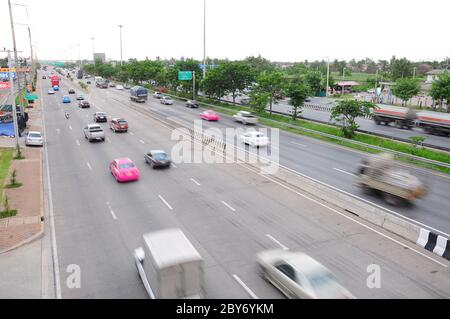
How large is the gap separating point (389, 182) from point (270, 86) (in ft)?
118

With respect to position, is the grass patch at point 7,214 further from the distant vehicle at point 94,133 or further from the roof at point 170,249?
the distant vehicle at point 94,133

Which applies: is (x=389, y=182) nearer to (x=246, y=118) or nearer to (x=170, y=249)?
(x=170, y=249)

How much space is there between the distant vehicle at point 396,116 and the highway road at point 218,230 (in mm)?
22775

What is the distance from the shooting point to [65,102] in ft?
247

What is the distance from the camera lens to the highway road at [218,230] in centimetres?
1416

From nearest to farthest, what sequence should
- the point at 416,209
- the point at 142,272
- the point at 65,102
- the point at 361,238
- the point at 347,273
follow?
1. the point at 142,272
2. the point at 347,273
3. the point at 361,238
4. the point at 416,209
5. the point at 65,102

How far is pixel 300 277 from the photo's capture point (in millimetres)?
12453

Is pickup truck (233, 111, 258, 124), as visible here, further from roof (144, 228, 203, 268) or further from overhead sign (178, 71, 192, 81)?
roof (144, 228, 203, 268)

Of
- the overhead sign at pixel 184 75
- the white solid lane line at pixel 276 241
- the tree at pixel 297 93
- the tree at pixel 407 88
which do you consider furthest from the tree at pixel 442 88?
the white solid lane line at pixel 276 241

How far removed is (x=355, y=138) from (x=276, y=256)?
1192 inches

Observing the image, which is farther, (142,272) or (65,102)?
(65,102)

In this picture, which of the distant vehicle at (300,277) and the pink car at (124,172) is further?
the pink car at (124,172)
